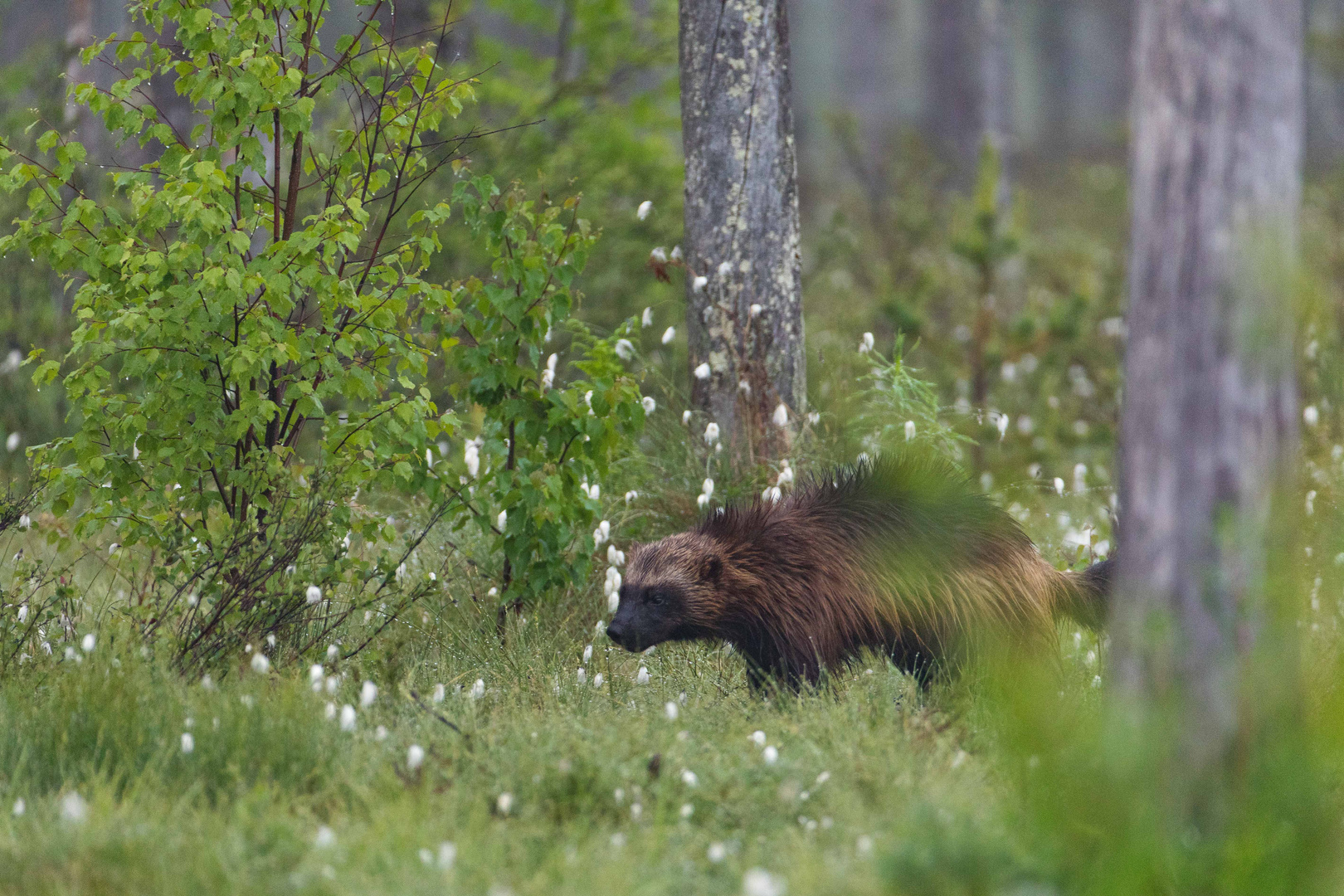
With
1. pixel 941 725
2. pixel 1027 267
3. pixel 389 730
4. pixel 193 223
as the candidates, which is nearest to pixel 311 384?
pixel 193 223

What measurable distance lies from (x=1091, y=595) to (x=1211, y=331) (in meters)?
2.14

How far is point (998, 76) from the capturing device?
1789 cm

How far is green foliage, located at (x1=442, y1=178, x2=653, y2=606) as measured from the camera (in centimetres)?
527

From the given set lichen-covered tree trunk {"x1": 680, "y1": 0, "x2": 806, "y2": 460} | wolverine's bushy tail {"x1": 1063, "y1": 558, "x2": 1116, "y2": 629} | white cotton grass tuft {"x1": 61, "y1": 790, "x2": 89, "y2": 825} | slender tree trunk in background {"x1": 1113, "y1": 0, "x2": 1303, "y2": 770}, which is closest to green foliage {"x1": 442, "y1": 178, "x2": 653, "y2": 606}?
lichen-covered tree trunk {"x1": 680, "y1": 0, "x2": 806, "y2": 460}

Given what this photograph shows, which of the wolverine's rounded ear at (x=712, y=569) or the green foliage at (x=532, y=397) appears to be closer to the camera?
the wolverine's rounded ear at (x=712, y=569)

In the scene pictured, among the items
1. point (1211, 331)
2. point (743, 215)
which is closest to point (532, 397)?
point (743, 215)

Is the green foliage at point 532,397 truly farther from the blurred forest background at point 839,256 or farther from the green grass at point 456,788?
the green grass at point 456,788

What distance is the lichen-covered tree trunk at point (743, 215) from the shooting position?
21.9 feet

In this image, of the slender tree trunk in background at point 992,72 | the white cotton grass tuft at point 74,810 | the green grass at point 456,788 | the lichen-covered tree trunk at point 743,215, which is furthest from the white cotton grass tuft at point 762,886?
the slender tree trunk in background at point 992,72

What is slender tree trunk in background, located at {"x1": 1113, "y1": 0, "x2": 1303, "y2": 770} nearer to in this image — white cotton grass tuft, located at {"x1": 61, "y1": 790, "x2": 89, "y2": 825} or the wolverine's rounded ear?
the wolverine's rounded ear

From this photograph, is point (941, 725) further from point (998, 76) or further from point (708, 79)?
point (998, 76)

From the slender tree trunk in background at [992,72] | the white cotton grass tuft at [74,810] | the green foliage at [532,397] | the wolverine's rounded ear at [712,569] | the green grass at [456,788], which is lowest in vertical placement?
the green grass at [456,788]

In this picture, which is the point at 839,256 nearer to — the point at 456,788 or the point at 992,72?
the point at 992,72

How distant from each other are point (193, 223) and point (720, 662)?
109 inches
